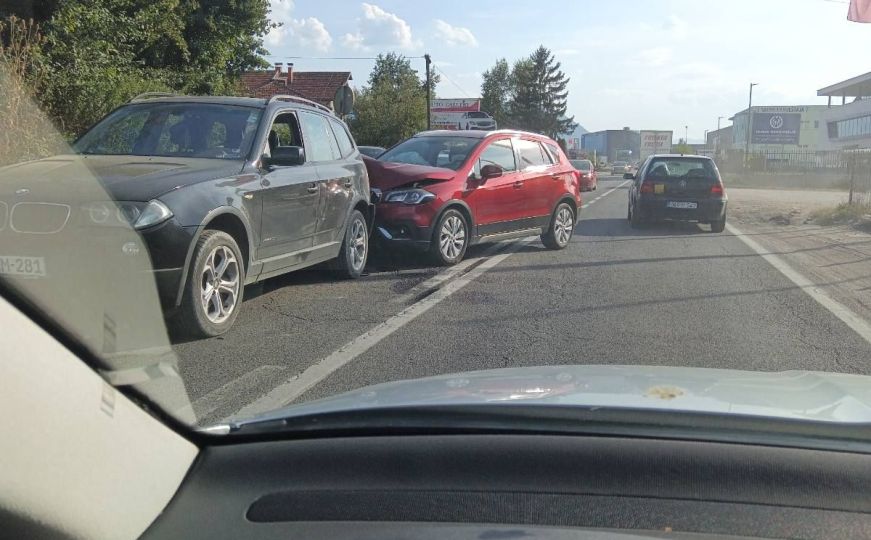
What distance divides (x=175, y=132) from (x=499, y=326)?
334cm

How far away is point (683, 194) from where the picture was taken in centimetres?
1627

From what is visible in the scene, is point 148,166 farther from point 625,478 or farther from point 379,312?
point 625,478

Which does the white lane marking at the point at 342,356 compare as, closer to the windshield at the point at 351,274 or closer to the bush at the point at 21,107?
the windshield at the point at 351,274

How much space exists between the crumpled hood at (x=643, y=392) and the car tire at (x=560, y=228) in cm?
899

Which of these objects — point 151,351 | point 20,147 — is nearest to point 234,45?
point 20,147

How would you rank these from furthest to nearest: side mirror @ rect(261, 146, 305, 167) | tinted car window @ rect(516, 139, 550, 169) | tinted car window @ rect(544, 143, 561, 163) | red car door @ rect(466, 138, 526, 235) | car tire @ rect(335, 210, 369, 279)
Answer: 1. tinted car window @ rect(544, 143, 561, 163)
2. tinted car window @ rect(516, 139, 550, 169)
3. red car door @ rect(466, 138, 526, 235)
4. car tire @ rect(335, 210, 369, 279)
5. side mirror @ rect(261, 146, 305, 167)

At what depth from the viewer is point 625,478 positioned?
2.01 m

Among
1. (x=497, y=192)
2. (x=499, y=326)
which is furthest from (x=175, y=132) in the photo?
(x=497, y=192)

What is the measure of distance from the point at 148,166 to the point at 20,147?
→ 16.9 feet

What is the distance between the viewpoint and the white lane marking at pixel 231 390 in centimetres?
441

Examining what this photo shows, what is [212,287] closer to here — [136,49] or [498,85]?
[136,49]

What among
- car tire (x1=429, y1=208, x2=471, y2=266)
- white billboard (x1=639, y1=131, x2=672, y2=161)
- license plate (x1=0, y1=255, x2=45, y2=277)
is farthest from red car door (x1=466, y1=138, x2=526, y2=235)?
white billboard (x1=639, y1=131, x2=672, y2=161)

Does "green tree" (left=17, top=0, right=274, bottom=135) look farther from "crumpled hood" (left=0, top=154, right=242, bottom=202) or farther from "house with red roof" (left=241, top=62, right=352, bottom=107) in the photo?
"house with red roof" (left=241, top=62, right=352, bottom=107)

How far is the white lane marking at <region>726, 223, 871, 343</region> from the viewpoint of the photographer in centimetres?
700
